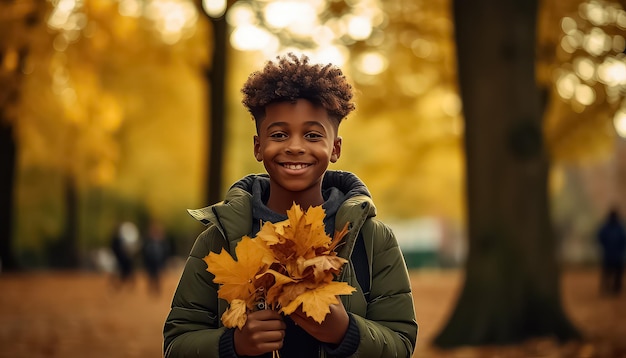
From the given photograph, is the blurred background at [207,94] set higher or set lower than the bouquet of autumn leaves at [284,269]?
higher

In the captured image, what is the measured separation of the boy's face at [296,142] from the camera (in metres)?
2.63

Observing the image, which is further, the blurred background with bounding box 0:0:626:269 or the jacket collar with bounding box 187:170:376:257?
the blurred background with bounding box 0:0:626:269

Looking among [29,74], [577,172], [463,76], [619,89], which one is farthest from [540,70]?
[577,172]

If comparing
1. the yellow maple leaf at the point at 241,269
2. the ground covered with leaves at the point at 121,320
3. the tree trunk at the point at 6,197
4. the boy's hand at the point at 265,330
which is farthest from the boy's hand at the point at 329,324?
the tree trunk at the point at 6,197

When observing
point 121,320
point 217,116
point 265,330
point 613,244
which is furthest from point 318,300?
point 613,244

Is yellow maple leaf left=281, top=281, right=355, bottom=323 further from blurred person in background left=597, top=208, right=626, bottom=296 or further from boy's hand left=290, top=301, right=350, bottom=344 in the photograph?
blurred person in background left=597, top=208, right=626, bottom=296

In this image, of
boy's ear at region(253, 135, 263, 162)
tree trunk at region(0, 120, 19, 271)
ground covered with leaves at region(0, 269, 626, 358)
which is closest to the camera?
boy's ear at region(253, 135, 263, 162)

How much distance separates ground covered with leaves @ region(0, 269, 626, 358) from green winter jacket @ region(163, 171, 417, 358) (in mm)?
6178

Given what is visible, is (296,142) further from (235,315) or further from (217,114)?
(217,114)

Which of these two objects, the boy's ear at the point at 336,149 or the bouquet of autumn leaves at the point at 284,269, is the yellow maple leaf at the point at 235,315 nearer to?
the bouquet of autumn leaves at the point at 284,269

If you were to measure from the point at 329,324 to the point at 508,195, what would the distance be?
7295 mm

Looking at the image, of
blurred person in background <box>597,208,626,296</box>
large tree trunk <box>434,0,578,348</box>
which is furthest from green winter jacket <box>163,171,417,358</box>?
blurred person in background <box>597,208,626,296</box>

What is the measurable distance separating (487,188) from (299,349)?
7.18 metres

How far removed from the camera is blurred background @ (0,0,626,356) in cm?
1033
